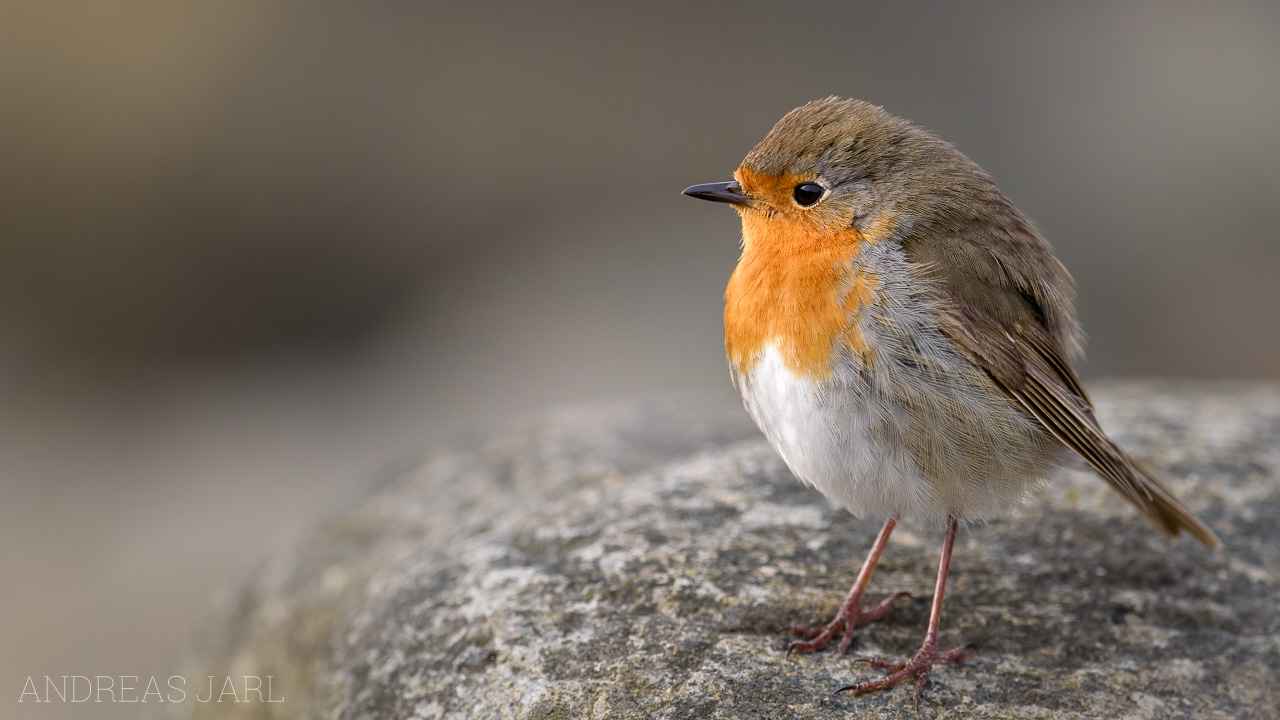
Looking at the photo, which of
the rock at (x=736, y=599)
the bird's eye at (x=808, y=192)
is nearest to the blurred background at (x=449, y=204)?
the rock at (x=736, y=599)

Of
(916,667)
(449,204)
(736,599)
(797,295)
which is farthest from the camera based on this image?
(449,204)

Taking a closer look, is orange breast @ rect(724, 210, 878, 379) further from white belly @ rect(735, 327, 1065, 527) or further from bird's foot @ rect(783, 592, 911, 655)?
bird's foot @ rect(783, 592, 911, 655)

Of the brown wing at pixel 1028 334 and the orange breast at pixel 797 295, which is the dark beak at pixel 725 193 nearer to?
the orange breast at pixel 797 295

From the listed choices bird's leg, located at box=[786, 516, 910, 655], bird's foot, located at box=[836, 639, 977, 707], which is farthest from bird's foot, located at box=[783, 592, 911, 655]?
bird's foot, located at box=[836, 639, 977, 707]

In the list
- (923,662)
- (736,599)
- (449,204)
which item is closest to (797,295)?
(736,599)

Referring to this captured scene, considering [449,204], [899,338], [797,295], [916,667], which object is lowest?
[916,667]

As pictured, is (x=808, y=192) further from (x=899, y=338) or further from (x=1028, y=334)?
(x=1028, y=334)

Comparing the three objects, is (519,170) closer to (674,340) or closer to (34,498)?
(674,340)

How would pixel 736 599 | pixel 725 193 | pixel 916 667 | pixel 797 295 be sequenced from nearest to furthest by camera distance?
pixel 916 667 < pixel 797 295 < pixel 736 599 < pixel 725 193
